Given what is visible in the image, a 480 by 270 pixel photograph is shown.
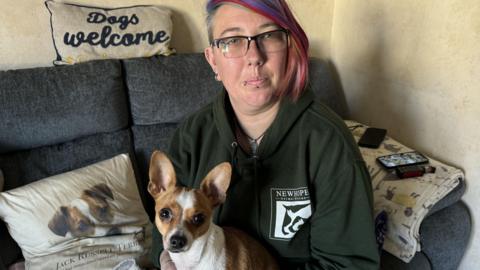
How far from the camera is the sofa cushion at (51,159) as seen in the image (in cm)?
133

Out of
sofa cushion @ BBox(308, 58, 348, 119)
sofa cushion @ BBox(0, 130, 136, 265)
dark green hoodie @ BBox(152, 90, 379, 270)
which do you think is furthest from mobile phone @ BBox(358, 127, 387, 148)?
sofa cushion @ BBox(0, 130, 136, 265)

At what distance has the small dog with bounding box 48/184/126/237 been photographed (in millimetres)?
1304

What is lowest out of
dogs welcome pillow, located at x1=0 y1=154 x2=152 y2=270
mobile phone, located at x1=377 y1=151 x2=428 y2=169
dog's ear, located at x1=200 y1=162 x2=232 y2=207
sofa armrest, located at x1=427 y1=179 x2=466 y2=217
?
dogs welcome pillow, located at x1=0 y1=154 x2=152 y2=270

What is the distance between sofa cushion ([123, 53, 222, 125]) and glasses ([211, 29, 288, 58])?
756 mm

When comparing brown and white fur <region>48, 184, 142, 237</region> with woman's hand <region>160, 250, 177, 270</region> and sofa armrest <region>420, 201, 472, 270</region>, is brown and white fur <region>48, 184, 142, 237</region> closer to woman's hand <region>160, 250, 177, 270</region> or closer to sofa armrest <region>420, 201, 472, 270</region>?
woman's hand <region>160, 250, 177, 270</region>

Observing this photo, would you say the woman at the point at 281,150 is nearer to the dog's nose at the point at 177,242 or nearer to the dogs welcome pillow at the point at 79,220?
the dog's nose at the point at 177,242

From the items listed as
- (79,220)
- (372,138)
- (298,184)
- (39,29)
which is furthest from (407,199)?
(39,29)

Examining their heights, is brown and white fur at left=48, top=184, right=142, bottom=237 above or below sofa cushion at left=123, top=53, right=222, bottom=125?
below

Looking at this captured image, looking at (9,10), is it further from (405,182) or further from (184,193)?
(405,182)

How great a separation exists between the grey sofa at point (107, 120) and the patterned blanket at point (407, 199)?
5 cm

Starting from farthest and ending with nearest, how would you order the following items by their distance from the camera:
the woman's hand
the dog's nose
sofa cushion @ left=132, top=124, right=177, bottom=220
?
sofa cushion @ left=132, top=124, right=177, bottom=220 < the woman's hand < the dog's nose

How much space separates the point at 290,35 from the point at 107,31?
100cm

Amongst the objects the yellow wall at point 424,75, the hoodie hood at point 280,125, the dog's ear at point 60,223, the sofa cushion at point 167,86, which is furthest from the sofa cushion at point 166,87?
the yellow wall at point 424,75

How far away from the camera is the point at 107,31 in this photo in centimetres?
155
